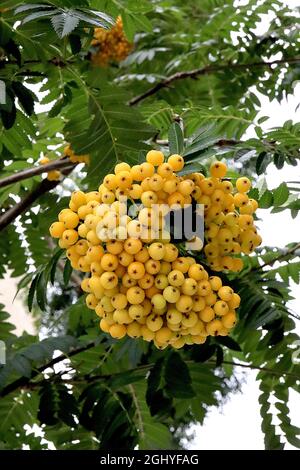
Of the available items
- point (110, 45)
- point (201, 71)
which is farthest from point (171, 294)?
point (110, 45)

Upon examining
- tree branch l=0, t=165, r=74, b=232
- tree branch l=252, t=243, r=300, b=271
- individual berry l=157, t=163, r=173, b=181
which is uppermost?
individual berry l=157, t=163, r=173, b=181

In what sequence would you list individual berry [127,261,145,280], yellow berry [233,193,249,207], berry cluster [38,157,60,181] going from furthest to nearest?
berry cluster [38,157,60,181], yellow berry [233,193,249,207], individual berry [127,261,145,280]

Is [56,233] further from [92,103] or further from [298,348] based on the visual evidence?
[298,348]

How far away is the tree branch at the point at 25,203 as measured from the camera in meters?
1.72

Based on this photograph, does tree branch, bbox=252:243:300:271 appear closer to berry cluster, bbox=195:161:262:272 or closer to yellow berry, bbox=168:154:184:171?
berry cluster, bbox=195:161:262:272

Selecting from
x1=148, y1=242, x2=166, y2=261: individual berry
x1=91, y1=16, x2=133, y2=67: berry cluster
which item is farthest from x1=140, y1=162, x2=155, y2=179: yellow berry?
x1=91, y1=16, x2=133, y2=67: berry cluster

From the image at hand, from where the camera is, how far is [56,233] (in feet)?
3.09

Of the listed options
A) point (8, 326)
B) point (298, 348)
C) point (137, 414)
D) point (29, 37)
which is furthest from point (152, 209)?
point (8, 326)

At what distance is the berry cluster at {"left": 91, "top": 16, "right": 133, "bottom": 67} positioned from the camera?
7.63 feet

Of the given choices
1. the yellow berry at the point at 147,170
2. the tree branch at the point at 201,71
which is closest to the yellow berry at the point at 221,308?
the yellow berry at the point at 147,170

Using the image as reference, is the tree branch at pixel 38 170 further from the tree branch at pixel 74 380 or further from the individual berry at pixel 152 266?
the individual berry at pixel 152 266

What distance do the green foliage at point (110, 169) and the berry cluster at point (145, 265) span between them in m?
0.06

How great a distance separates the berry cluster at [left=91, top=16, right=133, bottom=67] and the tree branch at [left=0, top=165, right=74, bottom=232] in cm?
74

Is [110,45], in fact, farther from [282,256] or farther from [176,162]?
[176,162]
